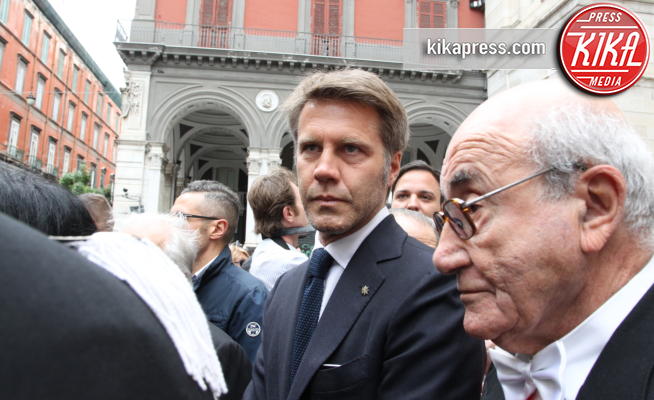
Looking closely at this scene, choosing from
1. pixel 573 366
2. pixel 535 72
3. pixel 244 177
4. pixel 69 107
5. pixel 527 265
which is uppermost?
pixel 69 107

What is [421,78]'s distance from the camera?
55.0 ft

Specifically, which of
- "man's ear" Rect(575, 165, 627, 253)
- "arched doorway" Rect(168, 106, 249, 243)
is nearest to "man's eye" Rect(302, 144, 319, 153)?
"man's ear" Rect(575, 165, 627, 253)

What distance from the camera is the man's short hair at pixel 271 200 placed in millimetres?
3328

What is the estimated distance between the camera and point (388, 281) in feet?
5.06

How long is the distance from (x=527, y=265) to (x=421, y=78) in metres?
16.4

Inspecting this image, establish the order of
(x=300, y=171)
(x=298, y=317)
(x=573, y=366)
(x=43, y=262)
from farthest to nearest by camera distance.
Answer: (x=300, y=171)
(x=298, y=317)
(x=573, y=366)
(x=43, y=262)

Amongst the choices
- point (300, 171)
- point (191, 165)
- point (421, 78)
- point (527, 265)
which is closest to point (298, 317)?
point (300, 171)

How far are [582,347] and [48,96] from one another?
Result: 35.2m

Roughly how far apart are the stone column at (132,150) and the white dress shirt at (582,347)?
1495 cm

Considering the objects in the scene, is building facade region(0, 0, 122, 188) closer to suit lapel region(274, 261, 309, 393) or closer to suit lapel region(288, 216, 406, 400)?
suit lapel region(274, 261, 309, 393)

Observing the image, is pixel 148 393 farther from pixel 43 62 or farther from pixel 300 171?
pixel 43 62

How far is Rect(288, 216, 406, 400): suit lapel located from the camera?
1.46 m

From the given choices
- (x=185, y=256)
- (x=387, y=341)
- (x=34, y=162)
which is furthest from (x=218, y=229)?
(x=34, y=162)

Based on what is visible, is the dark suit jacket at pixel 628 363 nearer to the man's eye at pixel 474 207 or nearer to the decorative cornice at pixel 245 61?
the man's eye at pixel 474 207
